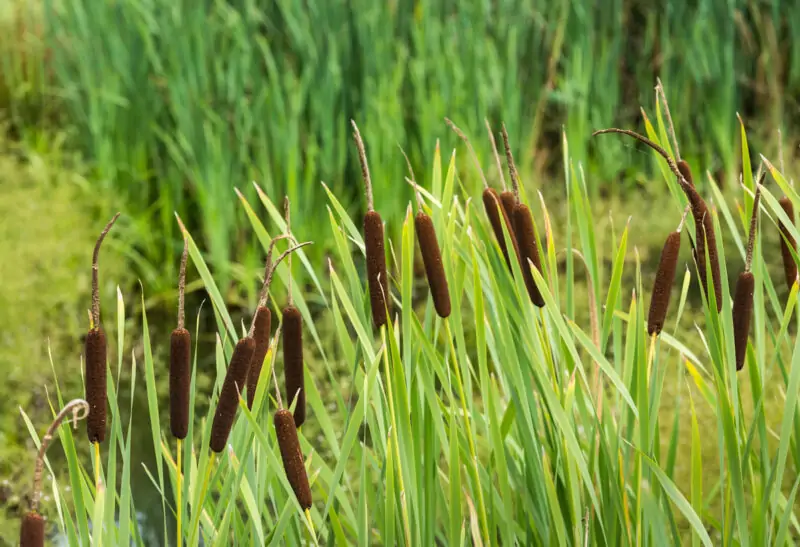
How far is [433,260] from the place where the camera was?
1.05m

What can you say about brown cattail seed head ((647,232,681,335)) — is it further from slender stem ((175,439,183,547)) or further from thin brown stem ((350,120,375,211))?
slender stem ((175,439,183,547))

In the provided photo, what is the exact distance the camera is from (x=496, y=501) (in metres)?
1.19

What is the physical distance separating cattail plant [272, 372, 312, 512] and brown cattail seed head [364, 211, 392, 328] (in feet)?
0.53

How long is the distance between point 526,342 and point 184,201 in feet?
9.20

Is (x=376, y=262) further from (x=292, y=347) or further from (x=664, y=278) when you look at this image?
(x=664, y=278)

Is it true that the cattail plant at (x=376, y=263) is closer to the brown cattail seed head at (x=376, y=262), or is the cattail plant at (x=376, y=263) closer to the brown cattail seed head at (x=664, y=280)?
the brown cattail seed head at (x=376, y=262)

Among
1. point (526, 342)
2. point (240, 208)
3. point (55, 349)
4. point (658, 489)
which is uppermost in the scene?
point (526, 342)

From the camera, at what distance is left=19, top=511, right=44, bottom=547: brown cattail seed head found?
737 mm

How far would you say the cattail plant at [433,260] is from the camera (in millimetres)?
1030

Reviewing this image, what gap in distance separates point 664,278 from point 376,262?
32 centimetres

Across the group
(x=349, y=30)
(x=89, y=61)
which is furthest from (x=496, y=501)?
(x=89, y=61)

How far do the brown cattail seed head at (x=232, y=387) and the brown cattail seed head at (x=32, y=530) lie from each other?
229 mm

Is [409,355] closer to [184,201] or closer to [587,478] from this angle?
[587,478]

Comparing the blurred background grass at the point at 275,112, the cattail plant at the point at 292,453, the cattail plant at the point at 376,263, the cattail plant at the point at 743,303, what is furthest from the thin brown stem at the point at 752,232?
the blurred background grass at the point at 275,112
